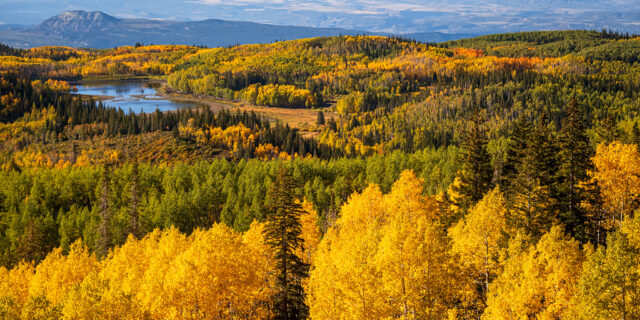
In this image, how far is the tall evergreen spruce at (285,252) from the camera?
49.8 meters

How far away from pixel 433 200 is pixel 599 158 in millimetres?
22007

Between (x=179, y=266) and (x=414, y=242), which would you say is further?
(x=179, y=266)

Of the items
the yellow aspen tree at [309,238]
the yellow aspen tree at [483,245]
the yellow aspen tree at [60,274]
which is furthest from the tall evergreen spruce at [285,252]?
the yellow aspen tree at [60,274]

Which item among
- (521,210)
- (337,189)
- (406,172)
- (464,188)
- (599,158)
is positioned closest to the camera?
(521,210)

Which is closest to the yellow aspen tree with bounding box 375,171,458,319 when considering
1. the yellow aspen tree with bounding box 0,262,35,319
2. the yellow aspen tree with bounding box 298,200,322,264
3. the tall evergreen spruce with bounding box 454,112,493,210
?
the yellow aspen tree with bounding box 298,200,322,264

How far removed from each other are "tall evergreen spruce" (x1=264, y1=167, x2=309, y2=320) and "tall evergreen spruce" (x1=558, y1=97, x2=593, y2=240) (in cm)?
2840

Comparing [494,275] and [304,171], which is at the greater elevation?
[494,275]

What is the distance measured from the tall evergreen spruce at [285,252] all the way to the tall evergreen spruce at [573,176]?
28396mm

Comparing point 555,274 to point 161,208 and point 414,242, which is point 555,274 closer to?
point 414,242

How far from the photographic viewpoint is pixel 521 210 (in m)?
50.7

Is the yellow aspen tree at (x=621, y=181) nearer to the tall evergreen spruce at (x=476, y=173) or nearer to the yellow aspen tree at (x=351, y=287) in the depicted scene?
the tall evergreen spruce at (x=476, y=173)

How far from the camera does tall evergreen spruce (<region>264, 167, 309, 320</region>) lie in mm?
49750

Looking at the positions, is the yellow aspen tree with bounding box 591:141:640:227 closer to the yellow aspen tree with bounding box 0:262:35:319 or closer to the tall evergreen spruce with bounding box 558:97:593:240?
the tall evergreen spruce with bounding box 558:97:593:240

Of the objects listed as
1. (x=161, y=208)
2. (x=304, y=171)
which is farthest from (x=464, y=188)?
(x=304, y=171)
